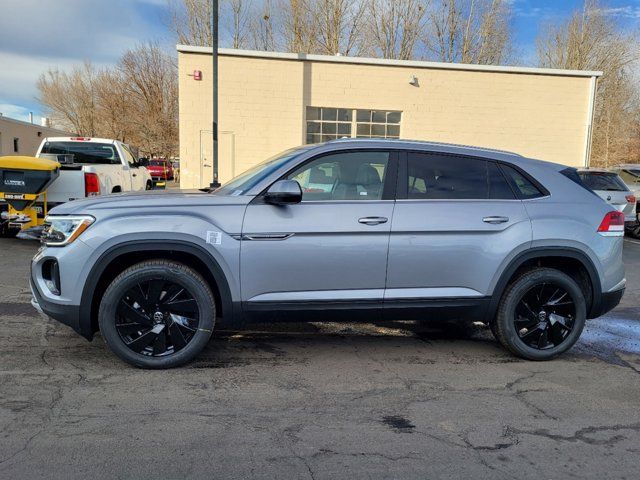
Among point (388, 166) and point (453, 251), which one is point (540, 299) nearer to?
point (453, 251)

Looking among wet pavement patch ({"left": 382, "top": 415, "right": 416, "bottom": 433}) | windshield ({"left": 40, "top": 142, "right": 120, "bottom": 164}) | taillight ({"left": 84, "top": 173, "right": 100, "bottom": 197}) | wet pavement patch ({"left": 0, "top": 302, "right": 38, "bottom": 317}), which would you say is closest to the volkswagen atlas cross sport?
wet pavement patch ({"left": 382, "top": 415, "right": 416, "bottom": 433})

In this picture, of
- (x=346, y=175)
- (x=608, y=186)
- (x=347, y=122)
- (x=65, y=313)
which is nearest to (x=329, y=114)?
(x=347, y=122)

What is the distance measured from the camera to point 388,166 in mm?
4305

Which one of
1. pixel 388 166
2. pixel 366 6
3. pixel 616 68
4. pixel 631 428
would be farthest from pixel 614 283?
pixel 616 68

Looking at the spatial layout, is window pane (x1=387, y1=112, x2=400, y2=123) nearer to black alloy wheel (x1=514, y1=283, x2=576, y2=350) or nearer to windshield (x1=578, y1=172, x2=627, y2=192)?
windshield (x1=578, y1=172, x2=627, y2=192)

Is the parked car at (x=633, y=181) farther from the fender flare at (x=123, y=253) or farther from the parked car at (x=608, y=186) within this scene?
the fender flare at (x=123, y=253)

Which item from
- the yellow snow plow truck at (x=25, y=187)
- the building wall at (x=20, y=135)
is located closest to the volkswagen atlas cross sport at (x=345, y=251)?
the yellow snow plow truck at (x=25, y=187)

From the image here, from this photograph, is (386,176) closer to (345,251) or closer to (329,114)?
(345,251)

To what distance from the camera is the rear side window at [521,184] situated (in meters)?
4.45

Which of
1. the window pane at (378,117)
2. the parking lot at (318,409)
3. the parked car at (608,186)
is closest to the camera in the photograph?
the parking lot at (318,409)

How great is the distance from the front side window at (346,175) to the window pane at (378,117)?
1172 centimetres

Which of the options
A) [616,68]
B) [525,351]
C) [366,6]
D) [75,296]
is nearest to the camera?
[75,296]

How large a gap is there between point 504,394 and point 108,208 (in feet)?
10.9

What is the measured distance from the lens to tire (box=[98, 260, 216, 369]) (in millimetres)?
3891
